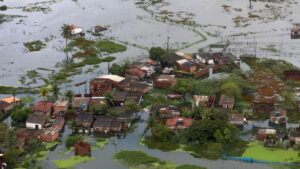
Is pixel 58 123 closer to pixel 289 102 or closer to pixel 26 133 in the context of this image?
pixel 26 133

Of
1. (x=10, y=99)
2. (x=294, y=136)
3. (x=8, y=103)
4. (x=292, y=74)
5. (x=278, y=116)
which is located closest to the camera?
(x=294, y=136)

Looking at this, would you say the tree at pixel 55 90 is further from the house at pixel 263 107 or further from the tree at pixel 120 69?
the house at pixel 263 107

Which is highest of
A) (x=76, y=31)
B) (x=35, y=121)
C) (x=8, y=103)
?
(x=76, y=31)

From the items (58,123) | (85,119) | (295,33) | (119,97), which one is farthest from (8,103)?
(295,33)

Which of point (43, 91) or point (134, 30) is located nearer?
point (43, 91)

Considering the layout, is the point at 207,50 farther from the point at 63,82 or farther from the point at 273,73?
the point at 63,82

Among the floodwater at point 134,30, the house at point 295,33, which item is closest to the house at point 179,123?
the floodwater at point 134,30

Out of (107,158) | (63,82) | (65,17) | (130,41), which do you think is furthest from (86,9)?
(107,158)
